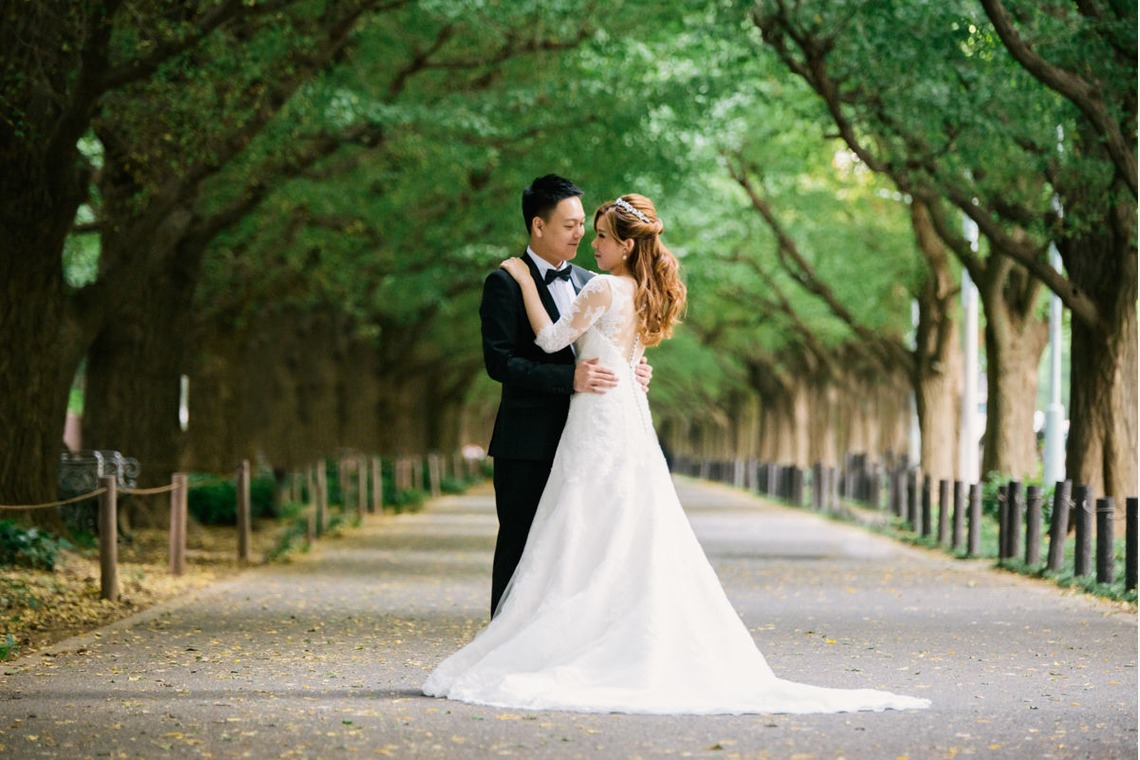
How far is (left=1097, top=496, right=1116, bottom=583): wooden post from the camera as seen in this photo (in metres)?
16.4

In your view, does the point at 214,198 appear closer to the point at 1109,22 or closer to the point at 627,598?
the point at 1109,22

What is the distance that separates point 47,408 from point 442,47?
Answer: 8.04 m

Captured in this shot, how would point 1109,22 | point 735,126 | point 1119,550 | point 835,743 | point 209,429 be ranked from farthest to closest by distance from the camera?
point 735,126, point 209,429, point 1119,550, point 1109,22, point 835,743

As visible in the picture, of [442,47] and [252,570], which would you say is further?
[442,47]

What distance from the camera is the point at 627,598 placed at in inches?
328

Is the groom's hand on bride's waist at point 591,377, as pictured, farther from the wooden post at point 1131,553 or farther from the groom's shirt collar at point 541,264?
the wooden post at point 1131,553

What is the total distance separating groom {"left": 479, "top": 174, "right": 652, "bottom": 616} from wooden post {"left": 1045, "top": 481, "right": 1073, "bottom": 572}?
34.0 feet

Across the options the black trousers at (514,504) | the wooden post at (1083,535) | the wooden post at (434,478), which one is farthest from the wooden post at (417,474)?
the black trousers at (514,504)

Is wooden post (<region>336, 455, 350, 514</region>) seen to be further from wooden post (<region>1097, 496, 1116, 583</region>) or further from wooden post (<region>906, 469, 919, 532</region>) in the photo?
wooden post (<region>1097, 496, 1116, 583</region>)

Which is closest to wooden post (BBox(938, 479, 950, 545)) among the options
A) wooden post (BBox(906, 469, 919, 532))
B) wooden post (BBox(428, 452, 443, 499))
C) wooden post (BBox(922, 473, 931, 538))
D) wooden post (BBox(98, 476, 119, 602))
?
wooden post (BBox(922, 473, 931, 538))

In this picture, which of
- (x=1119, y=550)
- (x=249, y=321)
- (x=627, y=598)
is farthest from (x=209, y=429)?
(x=627, y=598)

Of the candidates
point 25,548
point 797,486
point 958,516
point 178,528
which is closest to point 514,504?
point 25,548

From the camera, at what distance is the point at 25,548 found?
15562mm

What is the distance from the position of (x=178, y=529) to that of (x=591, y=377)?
9681 millimetres
